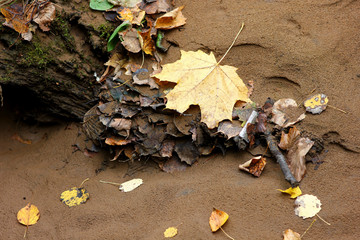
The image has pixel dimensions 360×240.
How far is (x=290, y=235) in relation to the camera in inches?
75.2

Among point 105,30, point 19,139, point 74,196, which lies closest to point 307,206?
point 74,196

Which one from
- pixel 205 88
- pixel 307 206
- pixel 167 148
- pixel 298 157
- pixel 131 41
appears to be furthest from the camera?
pixel 131 41

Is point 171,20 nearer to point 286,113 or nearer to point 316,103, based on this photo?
point 286,113

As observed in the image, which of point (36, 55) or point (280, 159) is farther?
point (36, 55)

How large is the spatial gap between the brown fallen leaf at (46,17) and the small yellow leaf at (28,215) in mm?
1474

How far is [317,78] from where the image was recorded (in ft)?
8.08

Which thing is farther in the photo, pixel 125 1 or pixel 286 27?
pixel 125 1

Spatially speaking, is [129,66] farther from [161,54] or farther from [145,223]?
[145,223]

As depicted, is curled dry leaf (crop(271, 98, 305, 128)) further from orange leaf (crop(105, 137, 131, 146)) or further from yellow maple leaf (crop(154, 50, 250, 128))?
orange leaf (crop(105, 137, 131, 146))

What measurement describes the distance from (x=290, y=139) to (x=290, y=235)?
0.66 m

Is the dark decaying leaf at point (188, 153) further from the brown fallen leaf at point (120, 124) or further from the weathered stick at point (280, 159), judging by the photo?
the weathered stick at point (280, 159)

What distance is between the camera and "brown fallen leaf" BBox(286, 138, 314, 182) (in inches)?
84.7

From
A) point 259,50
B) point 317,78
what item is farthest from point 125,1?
point 317,78

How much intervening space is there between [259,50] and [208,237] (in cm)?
152
